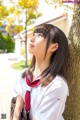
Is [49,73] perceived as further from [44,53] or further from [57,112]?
[57,112]

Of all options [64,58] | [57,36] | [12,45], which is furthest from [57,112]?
[12,45]

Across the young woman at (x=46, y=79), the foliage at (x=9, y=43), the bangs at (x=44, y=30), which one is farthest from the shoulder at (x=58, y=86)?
the foliage at (x=9, y=43)

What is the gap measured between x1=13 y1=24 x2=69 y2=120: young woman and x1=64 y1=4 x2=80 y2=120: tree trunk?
1.59ft

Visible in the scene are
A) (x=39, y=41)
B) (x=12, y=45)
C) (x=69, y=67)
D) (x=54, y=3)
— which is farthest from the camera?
(x=12, y=45)

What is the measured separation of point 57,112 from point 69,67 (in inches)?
28.4

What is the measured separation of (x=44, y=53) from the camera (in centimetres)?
187

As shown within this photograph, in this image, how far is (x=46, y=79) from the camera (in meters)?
1.80

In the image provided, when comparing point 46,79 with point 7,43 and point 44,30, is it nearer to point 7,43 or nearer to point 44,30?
point 44,30

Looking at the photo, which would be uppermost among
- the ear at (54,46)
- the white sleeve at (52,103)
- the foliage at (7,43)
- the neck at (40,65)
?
the ear at (54,46)

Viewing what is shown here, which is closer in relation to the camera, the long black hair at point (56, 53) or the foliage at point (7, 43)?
the long black hair at point (56, 53)

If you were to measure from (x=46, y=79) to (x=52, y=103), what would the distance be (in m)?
0.17

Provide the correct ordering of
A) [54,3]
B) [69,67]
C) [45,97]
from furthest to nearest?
[54,3], [69,67], [45,97]

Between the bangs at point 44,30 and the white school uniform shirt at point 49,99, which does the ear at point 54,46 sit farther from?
the white school uniform shirt at point 49,99

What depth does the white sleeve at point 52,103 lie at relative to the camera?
1720 mm
